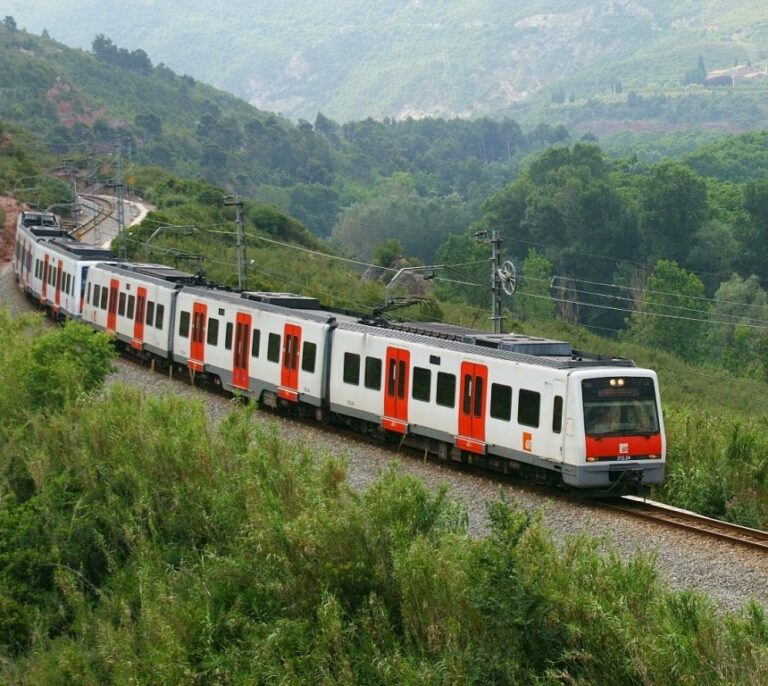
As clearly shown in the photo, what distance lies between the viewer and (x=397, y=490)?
49.4 feet

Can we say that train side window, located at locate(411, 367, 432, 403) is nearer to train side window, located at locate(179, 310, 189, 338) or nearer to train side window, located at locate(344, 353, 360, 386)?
train side window, located at locate(344, 353, 360, 386)

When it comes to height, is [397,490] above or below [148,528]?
above

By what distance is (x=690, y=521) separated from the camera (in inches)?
709

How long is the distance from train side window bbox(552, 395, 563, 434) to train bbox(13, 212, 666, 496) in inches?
0.8

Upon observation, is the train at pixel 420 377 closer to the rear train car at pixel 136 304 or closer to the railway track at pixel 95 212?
the rear train car at pixel 136 304

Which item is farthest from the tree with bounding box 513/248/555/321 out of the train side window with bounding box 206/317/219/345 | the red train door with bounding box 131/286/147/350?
the train side window with bounding box 206/317/219/345

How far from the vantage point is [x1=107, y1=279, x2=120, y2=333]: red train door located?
116ft

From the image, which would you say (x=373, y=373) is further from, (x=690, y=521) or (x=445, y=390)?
(x=690, y=521)

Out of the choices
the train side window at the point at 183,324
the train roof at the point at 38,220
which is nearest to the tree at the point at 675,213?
the train roof at the point at 38,220

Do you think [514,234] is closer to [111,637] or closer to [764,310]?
[764,310]

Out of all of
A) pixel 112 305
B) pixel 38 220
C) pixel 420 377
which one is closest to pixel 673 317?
pixel 38 220

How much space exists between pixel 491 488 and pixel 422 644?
811cm

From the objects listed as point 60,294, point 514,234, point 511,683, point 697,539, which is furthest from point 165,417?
point 514,234

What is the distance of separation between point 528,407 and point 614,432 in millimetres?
1444
